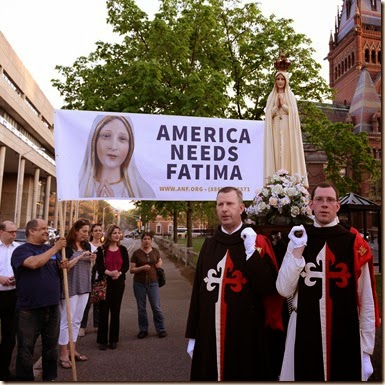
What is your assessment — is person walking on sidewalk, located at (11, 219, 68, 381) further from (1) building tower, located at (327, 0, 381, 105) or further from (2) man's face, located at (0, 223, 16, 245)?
(1) building tower, located at (327, 0, 381, 105)

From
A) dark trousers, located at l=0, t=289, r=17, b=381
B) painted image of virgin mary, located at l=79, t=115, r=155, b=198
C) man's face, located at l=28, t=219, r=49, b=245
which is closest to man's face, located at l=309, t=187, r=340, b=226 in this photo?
painted image of virgin mary, located at l=79, t=115, r=155, b=198

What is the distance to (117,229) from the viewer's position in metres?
6.69

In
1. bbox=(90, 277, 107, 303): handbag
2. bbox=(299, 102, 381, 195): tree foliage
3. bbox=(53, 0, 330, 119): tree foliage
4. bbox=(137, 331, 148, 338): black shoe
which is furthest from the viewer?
bbox=(299, 102, 381, 195): tree foliage

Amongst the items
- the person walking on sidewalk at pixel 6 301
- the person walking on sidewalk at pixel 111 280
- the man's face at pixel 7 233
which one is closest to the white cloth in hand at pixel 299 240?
the person walking on sidewalk at pixel 6 301

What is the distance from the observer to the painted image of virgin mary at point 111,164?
4.89m

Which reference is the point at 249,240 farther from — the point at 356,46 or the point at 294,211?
the point at 356,46

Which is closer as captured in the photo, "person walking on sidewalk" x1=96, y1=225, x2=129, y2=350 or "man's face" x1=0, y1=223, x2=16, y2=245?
"man's face" x1=0, y1=223, x2=16, y2=245

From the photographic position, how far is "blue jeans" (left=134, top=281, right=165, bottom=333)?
691 centimetres

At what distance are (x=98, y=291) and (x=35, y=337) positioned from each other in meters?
2.21

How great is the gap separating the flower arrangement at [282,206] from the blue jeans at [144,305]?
3.94 metres

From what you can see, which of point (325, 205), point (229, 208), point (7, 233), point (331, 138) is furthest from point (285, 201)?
point (331, 138)

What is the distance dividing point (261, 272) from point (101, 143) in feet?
9.97

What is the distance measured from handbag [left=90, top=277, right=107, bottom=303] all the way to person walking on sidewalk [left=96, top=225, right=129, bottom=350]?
7 centimetres

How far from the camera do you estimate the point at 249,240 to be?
9.80ft
